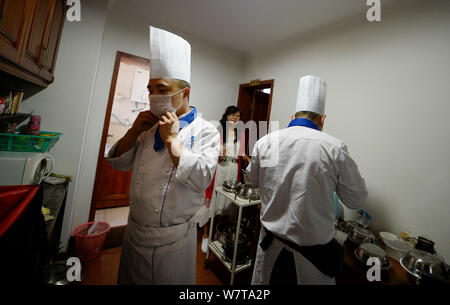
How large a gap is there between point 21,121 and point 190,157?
187cm

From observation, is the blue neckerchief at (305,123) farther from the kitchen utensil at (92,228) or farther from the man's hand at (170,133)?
the kitchen utensil at (92,228)

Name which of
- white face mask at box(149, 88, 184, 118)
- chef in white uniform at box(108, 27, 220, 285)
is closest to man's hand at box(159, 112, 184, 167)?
chef in white uniform at box(108, 27, 220, 285)

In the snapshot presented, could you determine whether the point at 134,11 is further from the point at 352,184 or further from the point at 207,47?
the point at 352,184

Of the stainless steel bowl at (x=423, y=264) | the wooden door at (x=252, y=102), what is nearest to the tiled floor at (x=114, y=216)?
the wooden door at (x=252, y=102)

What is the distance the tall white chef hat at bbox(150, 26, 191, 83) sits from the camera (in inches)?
33.1

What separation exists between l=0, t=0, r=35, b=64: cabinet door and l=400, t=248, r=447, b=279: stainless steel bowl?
2294 mm

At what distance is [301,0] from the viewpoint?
1.63m

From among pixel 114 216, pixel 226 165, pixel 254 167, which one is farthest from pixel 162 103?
pixel 114 216

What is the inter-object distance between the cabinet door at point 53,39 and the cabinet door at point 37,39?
0.26 feet

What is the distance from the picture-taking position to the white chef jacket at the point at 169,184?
0.79 meters

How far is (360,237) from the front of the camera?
47.3 inches

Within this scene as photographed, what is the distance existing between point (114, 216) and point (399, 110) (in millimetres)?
3486

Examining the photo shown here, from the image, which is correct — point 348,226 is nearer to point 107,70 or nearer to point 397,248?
point 397,248
